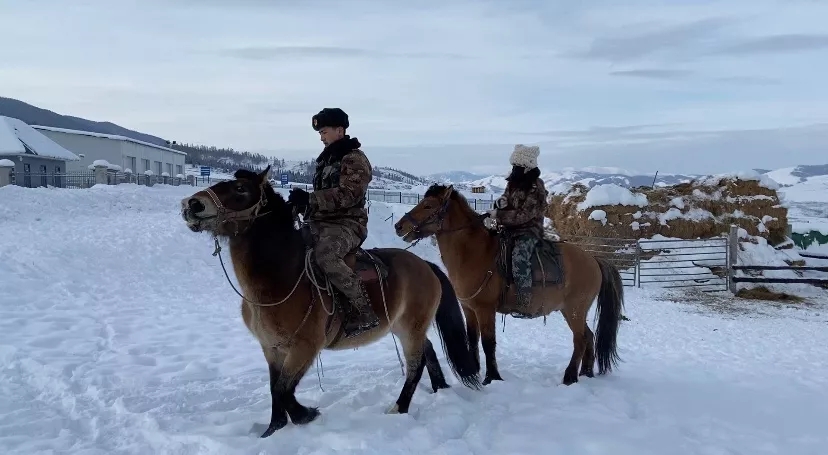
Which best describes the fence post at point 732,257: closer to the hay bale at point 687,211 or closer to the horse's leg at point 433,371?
the hay bale at point 687,211

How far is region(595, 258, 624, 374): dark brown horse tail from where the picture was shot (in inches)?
252

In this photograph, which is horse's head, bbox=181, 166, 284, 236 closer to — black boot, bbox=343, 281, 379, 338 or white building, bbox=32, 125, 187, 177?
black boot, bbox=343, 281, 379, 338

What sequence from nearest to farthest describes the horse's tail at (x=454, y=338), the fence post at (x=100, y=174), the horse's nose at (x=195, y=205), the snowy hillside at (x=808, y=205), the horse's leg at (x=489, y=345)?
the horse's nose at (x=195, y=205), the horse's tail at (x=454, y=338), the horse's leg at (x=489, y=345), the snowy hillside at (x=808, y=205), the fence post at (x=100, y=174)

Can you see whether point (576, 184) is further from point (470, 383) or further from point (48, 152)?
point (48, 152)

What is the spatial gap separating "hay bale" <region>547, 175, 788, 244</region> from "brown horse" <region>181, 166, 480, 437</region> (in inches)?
558

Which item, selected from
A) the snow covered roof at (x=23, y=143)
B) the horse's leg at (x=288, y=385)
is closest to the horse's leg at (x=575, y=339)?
the horse's leg at (x=288, y=385)

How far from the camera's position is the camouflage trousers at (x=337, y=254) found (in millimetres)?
4258

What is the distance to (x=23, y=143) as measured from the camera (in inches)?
1289

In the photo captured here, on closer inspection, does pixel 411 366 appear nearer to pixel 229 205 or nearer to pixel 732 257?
pixel 229 205

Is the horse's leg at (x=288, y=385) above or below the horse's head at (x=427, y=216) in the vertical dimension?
below

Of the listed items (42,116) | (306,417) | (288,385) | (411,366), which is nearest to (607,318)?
(411,366)

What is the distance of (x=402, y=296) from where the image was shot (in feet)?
15.8

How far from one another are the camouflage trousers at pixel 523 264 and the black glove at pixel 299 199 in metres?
2.71

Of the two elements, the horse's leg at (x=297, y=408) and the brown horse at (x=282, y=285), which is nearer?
the brown horse at (x=282, y=285)
